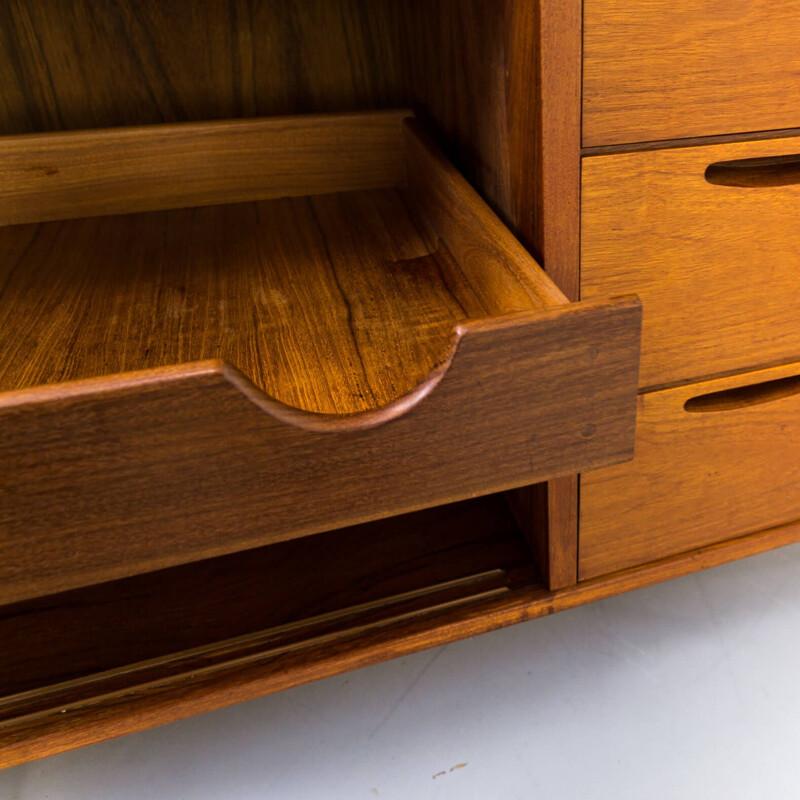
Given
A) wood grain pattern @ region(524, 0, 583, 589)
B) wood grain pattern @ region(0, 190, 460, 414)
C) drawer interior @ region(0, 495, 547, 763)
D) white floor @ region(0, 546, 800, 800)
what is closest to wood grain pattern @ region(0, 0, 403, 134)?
wood grain pattern @ region(0, 190, 460, 414)

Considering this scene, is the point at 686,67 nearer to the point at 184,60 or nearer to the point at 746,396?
the point at 746,396

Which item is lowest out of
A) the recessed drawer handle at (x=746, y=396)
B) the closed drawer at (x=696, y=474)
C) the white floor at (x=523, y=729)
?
the white floor at (x=523, y=729)

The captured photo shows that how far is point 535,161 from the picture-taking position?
1.55ft

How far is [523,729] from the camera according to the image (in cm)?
63

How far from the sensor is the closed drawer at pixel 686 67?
0.44 m

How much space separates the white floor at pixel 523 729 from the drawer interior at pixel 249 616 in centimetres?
13

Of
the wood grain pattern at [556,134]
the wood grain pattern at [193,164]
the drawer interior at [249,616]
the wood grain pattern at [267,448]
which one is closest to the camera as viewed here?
the wood grain pattern at [267,448]

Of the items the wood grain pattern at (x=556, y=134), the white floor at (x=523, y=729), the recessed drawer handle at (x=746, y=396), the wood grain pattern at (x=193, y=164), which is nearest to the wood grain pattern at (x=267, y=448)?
the wood grain pattern at (x=556, y=134)

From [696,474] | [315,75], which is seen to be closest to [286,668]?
[696,474]

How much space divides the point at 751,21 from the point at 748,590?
555mm

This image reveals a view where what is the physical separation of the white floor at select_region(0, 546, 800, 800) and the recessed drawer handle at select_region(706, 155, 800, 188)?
434 mm

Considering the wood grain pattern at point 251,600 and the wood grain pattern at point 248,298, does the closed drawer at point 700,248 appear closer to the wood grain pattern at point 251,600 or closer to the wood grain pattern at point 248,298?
the wood grain pattern at point 248,298

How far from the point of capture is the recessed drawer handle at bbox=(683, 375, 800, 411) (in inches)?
23.5

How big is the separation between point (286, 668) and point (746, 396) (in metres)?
0.44
